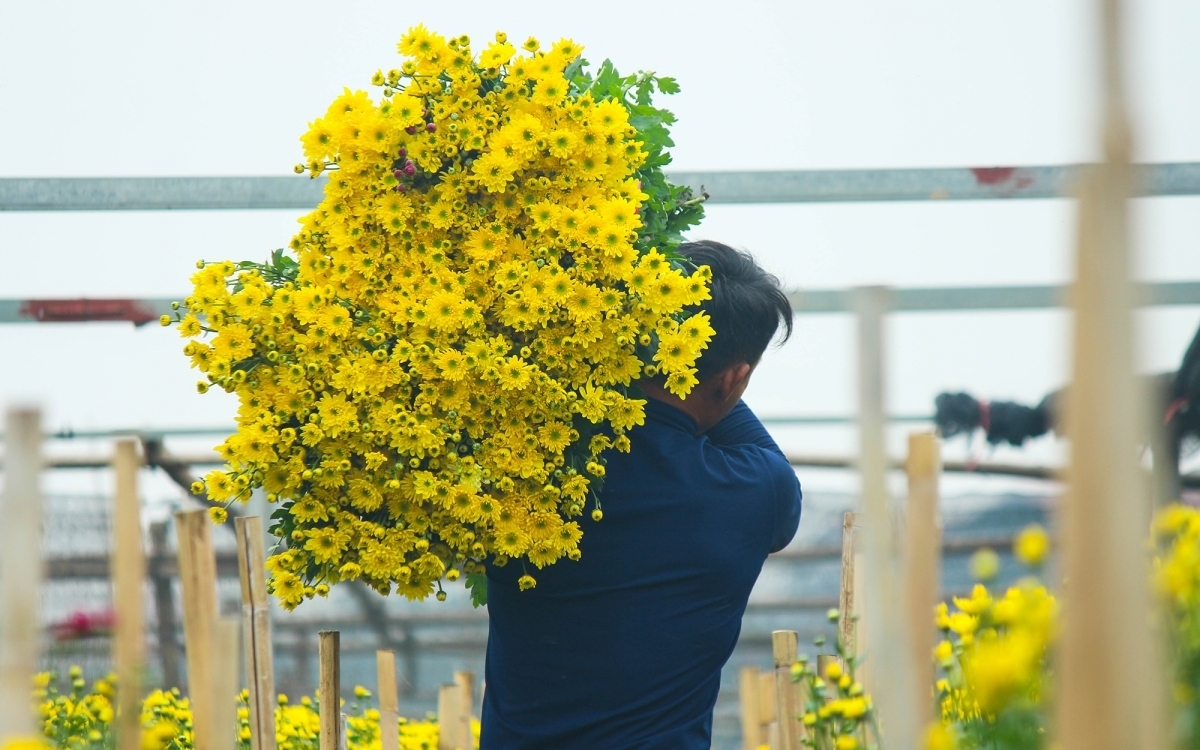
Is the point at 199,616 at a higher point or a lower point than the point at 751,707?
higher

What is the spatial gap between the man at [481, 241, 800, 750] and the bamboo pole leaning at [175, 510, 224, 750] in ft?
1.12

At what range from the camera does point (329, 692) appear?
4.52ft

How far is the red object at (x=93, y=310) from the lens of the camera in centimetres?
227

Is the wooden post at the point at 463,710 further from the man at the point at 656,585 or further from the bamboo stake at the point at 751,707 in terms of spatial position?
the man at the point at 656,585

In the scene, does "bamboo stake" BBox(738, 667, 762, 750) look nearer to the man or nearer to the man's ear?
the man

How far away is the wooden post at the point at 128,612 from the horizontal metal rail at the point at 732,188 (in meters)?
1.16

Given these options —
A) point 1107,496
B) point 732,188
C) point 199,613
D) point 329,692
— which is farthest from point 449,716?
point 1107,496

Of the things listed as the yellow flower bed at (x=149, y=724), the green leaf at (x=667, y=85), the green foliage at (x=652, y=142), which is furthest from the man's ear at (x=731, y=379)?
the yellow flower bed at (x=149, y=724)

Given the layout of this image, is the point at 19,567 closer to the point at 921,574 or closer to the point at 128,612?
the point at 128,612

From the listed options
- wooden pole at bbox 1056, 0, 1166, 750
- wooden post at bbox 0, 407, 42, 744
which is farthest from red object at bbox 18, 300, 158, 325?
wooden pole at bbox 1056, 0, 1166, 750

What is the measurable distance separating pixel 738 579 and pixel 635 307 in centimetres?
39

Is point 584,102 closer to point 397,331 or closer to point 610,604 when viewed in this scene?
point 397,331

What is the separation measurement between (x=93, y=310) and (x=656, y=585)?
1.45 m

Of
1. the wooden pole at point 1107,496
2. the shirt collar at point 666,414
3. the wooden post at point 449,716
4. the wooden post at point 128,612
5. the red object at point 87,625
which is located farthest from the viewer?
the wooden post at point 449,716
